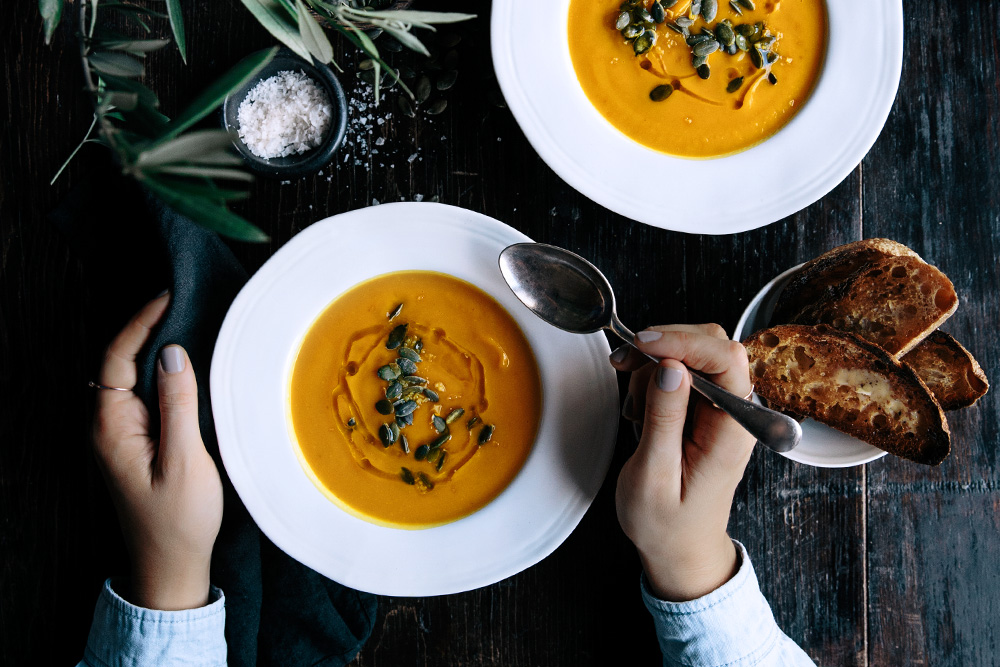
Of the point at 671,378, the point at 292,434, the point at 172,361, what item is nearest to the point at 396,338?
the point at 292,434

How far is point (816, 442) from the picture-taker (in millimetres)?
1487

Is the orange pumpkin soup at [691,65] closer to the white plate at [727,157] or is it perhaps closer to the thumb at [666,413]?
the white plate at [727,157]

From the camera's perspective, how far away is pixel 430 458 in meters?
1.43

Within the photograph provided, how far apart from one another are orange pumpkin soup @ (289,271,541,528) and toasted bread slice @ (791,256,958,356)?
0.65 metres

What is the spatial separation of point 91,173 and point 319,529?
37.2 inches

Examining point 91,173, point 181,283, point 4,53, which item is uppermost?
point 4,53

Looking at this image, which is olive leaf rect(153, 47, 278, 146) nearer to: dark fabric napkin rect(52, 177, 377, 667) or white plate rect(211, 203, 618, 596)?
white plate rect(211, 203, 618, 596)

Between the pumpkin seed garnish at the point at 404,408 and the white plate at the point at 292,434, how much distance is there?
24cm

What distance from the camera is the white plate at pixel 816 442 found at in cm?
147

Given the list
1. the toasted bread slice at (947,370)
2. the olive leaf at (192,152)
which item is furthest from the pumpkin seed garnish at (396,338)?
the toasted bread slice at (947,370)

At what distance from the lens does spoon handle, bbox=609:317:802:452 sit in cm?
118

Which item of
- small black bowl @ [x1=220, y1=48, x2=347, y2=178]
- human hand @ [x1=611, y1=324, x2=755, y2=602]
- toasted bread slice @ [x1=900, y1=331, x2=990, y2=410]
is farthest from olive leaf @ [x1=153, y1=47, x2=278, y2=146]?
toasted bread slice @ [x1=900, y1=331, x2=990, y2=410]

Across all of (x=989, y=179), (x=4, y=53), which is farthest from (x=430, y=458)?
(x=989, y=179)

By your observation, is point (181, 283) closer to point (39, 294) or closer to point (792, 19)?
point (39, 294)
